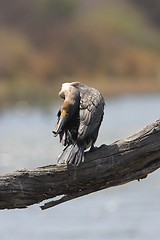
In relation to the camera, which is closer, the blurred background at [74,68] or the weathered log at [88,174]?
the weathered log at [88,174]

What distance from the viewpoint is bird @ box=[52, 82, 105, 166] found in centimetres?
541

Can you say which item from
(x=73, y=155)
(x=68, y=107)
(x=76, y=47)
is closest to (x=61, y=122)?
(x=68, y=107)

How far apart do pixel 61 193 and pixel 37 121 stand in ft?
50.7

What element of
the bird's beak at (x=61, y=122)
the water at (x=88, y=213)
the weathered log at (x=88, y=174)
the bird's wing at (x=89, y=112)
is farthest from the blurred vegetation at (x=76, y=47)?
the weathered log at (x=88, y=174)

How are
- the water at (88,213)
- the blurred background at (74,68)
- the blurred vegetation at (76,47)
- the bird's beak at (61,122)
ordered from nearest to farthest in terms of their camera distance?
the bird's beak at (61,122)
the water at (88,213)
the blurred background at (74,68)
the blurred vegetation at (76,47)

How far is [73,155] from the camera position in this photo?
5223 mm

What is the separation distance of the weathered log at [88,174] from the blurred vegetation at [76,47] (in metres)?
16.4

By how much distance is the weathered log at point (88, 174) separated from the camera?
5.23 m

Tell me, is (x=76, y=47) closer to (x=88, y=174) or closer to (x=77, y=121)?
(x=77, y=121)

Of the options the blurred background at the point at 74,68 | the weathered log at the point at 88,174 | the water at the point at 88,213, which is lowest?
the weathered log at the point at 88,174

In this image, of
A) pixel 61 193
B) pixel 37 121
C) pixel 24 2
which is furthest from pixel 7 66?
pixel 61 193

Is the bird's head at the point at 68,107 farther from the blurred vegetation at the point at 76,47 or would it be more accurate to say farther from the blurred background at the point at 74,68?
the blurred vegetation at the point at 76,47

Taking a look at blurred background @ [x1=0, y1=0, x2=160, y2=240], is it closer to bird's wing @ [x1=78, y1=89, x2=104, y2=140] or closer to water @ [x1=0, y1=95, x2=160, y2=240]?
water @ [x1=0, y1=95, x2=160, y2=240]

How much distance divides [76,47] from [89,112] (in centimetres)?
2115
